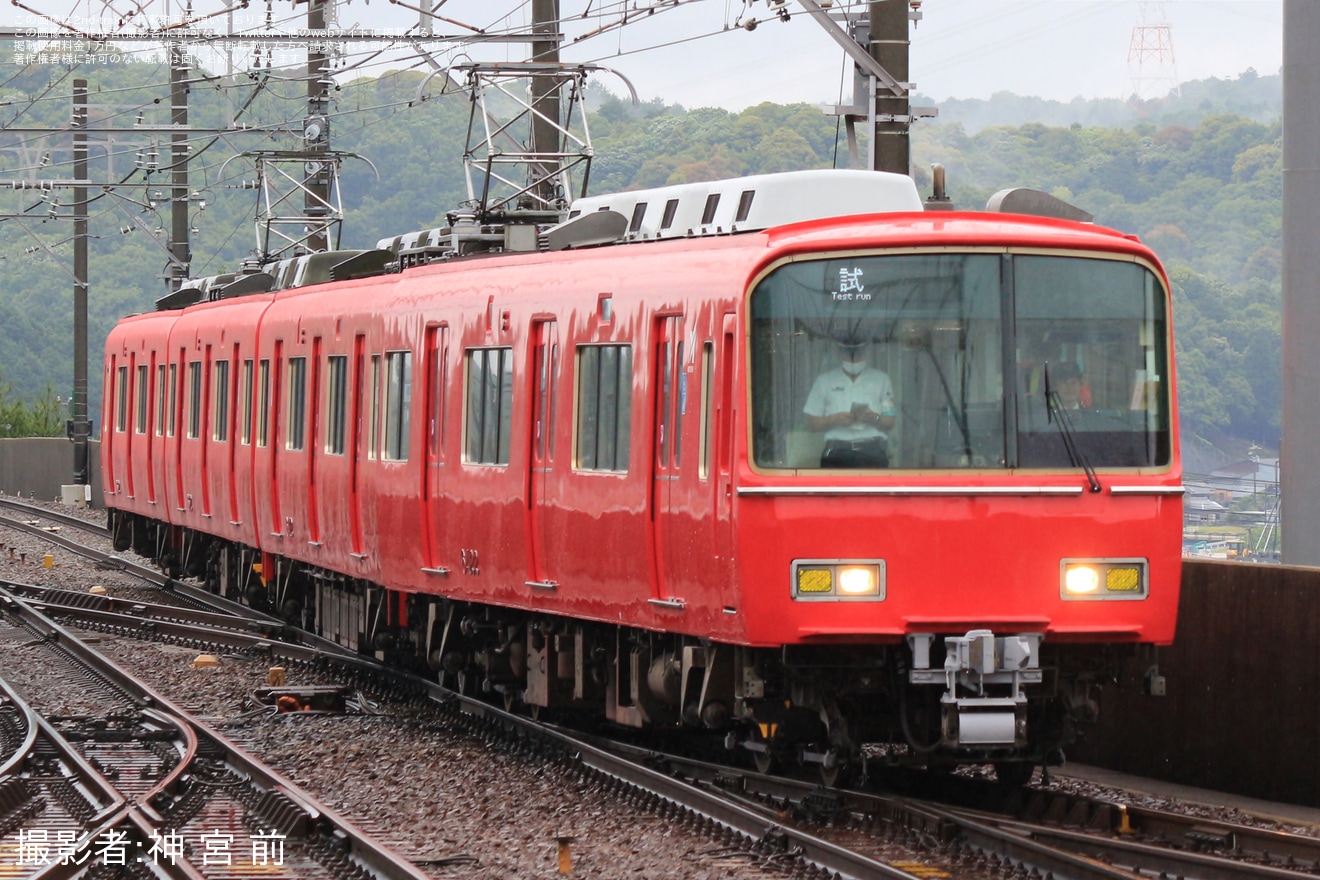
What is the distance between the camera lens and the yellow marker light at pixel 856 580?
9.48m

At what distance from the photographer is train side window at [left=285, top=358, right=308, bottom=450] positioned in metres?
17.7

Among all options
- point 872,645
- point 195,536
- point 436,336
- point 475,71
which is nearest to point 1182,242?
point 195,536

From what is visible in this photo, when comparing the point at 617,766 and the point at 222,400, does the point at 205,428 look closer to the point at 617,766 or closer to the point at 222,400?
the point at 222,400

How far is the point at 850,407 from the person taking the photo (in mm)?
9562

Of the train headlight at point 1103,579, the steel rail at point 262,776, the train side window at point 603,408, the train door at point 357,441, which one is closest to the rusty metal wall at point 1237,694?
the train headlight at point 1103,579

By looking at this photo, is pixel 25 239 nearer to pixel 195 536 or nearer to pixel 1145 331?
pixel 195 536

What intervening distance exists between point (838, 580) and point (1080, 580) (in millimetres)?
1091

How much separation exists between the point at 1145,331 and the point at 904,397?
3.89 feet

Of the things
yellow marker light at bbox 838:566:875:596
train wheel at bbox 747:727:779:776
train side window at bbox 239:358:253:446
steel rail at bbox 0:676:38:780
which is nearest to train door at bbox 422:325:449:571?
steel rail at bbox 0:676:38:780

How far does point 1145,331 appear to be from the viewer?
32.2 feet

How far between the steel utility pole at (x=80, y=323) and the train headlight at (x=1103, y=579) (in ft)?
108

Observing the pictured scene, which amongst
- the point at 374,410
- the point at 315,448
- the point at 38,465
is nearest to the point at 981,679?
the point at 374,410

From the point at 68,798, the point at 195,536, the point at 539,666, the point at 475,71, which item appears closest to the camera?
the point at 68,798

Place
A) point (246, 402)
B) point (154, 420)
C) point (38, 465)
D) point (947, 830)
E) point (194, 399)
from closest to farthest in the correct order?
point (947, 830) < point (246, 402) < point (194, 399) < point (154, 420) < point (38, 465)
